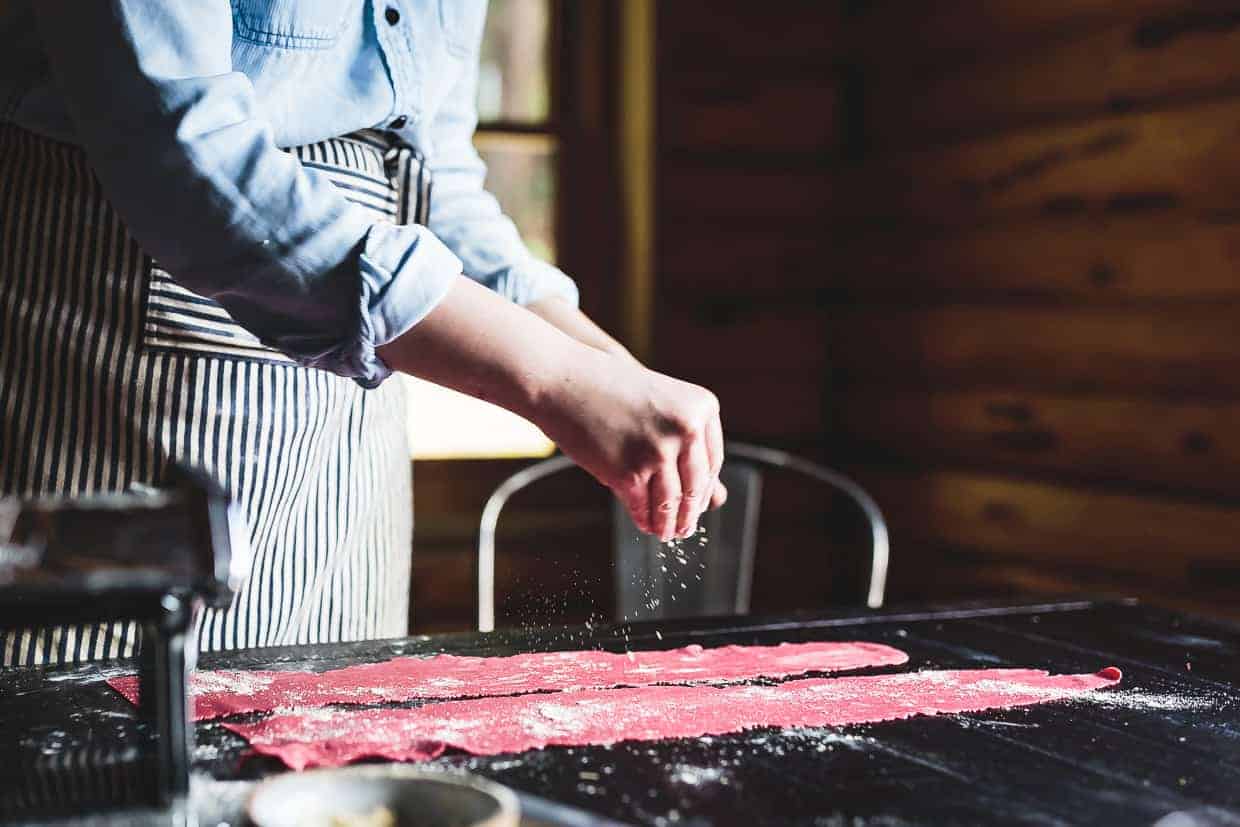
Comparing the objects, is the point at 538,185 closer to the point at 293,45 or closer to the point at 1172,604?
the point at 1172,604

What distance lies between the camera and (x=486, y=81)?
3.28 metres

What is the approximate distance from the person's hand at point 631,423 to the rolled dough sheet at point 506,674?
9.6 inches

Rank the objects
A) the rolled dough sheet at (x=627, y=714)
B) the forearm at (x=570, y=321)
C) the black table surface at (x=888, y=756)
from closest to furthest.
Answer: the black table surface at (x=888, y=756), the rolled dough sheet at (x=627, y=714), the forearm at (x=570, y=321)

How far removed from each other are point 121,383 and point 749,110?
7.94 ft

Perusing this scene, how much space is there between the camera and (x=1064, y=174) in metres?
2.96

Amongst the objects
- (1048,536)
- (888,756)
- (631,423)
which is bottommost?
(1048,536)

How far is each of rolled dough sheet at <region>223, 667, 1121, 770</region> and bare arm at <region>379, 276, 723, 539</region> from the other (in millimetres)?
191

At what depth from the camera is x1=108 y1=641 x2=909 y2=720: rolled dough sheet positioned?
1.12m

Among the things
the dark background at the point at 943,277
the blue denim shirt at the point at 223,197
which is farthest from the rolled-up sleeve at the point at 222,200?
the dark background at the point at 943,277

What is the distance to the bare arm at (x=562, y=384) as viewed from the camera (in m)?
1.01

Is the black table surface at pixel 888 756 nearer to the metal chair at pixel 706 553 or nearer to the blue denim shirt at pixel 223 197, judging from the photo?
the blue denim shirt at pixel 223 197

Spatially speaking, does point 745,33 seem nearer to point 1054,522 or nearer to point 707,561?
point 1054,522

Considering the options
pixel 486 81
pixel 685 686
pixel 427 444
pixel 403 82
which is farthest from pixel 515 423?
pixel 685 686

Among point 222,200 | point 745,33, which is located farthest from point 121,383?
point 745,33
